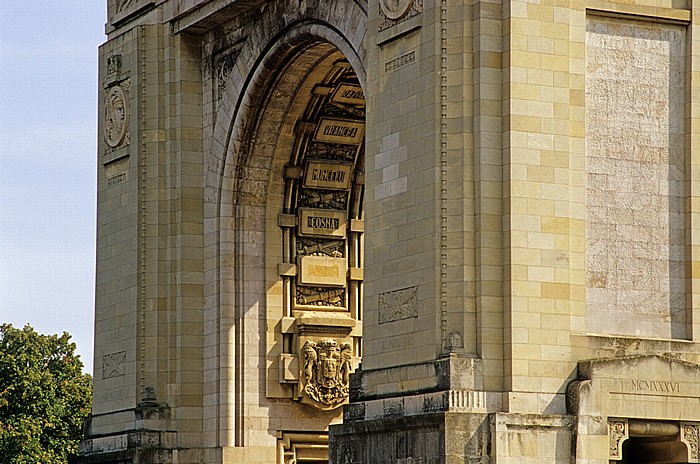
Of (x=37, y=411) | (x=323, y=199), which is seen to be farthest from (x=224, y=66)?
(x=37, y=411)

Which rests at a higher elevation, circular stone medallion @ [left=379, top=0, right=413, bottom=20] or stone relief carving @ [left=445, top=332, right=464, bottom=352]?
circular stone medallion @ [left=379, top=0, right=413, bottom=20]

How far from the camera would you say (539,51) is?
2869 cm

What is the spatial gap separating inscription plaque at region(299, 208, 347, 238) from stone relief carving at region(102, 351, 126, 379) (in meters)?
4.53

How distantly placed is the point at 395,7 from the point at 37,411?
31886 millimetres

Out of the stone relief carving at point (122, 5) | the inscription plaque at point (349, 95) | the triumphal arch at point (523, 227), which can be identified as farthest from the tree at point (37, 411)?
the triumphal arch at point (523, 227)

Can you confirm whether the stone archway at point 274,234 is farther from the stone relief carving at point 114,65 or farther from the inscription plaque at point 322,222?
the stone relief carving at point 114,65

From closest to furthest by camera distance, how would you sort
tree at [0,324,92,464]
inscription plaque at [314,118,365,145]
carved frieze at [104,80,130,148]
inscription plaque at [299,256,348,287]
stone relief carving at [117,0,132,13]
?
inscription plaque at [314,118,365,145] < inscription plaque at [299,256,348,287] < carved frieze at [104,80,130,148] < stone relief carving at [117,0,132,13] < tree at [0,324,92,464]

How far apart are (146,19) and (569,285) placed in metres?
13.8

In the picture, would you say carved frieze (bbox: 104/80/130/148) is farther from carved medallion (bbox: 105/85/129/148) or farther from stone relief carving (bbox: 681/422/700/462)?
stone relief carving (bbox: 681/422/700/462)

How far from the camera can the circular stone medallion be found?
29.8 m

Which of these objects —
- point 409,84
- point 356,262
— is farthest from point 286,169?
point 409,84

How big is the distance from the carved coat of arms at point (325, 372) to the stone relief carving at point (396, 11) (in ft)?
27.7

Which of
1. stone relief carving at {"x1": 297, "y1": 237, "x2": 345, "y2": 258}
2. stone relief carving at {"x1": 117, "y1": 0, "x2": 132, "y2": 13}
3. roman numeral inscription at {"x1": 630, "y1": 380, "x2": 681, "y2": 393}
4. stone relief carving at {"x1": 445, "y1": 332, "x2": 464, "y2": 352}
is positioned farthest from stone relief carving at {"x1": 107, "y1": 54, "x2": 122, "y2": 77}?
roman numeral inscription at {"x1": 630, "y1": 380, "x2": 681, "y2": 393}

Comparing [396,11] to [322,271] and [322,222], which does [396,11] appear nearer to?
[322,222]
